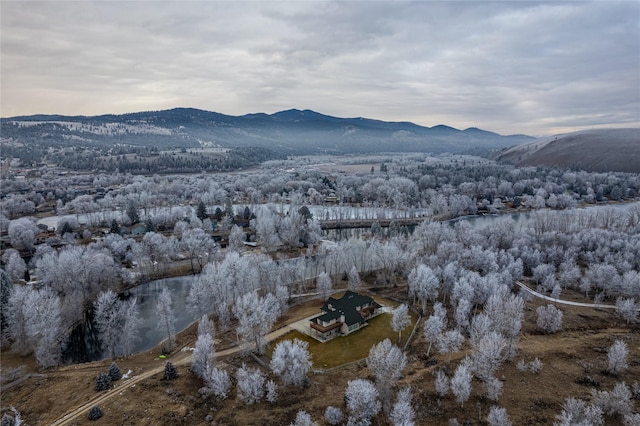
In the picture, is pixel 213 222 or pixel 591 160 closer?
pixel 213 222

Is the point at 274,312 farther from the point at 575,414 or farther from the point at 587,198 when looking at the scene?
the point at 587,198

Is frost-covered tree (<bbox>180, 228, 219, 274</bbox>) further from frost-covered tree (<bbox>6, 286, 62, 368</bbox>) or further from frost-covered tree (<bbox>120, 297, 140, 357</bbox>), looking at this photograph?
frost-covered tree (<bbox>6, 286, 62, 368</bbox>)

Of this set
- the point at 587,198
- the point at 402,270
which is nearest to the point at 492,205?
the point at 587,198

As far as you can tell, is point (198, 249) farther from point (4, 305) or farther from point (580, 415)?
point (580, 415)

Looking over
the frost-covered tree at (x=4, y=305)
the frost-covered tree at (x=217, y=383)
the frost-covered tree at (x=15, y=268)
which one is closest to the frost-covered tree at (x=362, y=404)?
the frost-covered tree at (x=217, y=383)

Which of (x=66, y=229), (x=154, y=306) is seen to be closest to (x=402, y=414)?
(x=154, y=306)

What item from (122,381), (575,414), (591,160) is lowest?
(122,381)

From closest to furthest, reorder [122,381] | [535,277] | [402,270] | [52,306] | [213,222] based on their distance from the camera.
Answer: [122,381] → [52,306] → [535,277] → [402,270] → [213,222]

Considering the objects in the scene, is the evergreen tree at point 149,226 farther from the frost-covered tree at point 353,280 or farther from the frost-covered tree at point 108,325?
the frost-covered tree at point 353,280
